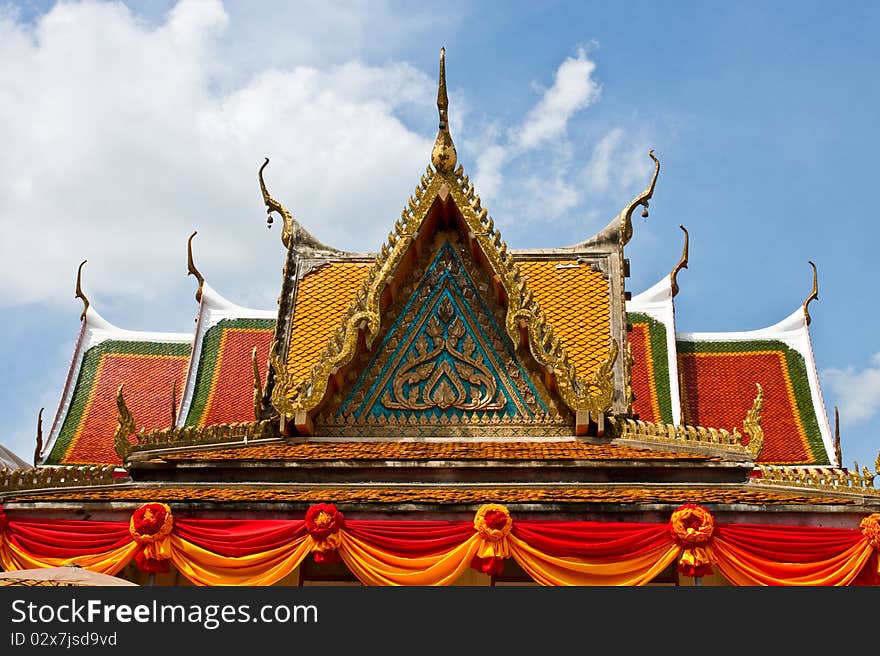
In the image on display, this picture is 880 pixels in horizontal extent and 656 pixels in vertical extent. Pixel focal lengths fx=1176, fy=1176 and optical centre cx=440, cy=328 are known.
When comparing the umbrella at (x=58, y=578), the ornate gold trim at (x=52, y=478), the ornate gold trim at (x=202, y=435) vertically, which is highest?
the ornate gold trim at (x=202, y=435)

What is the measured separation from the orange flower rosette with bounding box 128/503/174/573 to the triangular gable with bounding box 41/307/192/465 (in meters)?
6.76

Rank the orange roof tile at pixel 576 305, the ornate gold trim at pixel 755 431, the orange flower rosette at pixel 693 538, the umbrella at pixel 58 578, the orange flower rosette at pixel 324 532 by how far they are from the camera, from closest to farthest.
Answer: the umbrella at pixel 58 578 → the orange flower rosette at pixel 693 538 → the orange flower rosette at pixel 324 532 → the ornate gold trim at pixel 755 431 → the orange roof tile at pixel 576 305

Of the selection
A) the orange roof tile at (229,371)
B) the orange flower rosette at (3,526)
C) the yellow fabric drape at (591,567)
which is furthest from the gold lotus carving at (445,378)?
the orange roof tile at (229,371)

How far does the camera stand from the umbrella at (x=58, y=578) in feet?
27.5

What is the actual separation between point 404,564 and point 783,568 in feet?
10.3

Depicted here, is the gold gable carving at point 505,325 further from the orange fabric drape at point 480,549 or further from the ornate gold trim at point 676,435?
the orange fabric drape at point 480,549

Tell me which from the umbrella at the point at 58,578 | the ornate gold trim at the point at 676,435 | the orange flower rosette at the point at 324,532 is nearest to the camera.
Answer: the umbrella at the point at 58,578

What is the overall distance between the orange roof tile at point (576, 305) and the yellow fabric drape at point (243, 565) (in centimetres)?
482

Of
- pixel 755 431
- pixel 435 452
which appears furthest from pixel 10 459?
pixel 755 431

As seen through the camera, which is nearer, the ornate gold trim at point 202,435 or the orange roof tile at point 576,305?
the ornate gold trim at point 202,435

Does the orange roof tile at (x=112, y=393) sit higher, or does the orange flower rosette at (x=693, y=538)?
the orange roof tile at (x=112, y=393)

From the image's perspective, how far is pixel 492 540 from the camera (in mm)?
9727
